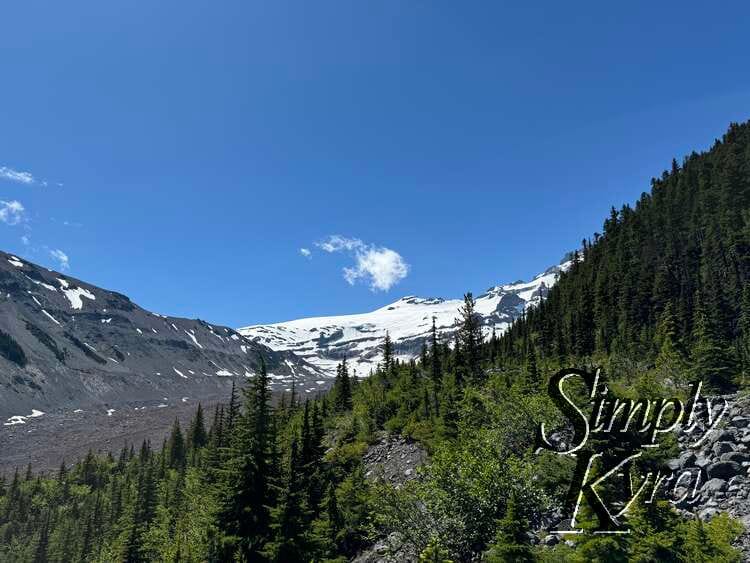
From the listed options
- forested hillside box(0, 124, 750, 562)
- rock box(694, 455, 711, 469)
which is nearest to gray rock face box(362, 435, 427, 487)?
forested hillside box(0, 124, 750, 562)

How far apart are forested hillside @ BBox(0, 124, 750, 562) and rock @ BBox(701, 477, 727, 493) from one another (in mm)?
3150

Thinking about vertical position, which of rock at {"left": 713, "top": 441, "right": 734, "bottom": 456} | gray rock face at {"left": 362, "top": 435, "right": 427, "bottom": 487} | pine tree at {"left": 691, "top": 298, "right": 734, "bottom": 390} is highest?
pine tree at {"left": 691, "top": 298, "right": 734, "bottom": 390}

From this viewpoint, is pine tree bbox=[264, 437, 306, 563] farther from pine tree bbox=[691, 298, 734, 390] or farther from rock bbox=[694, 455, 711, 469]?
pine tree bbox=[691, 298, 734, 390]

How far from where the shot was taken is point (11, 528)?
127 metres

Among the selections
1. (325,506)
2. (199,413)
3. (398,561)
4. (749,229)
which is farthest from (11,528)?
(749,229)

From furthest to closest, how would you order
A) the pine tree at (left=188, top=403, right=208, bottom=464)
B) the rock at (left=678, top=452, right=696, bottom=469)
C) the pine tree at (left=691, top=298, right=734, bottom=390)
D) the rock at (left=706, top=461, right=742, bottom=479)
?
the pine tree at (left=188, top=403, right=208, bottom=464) < the pine tree at (left=691, top=298, right=734, bottom=390) < the rock at (left=678, top=452, right=696, bottom=469) < the rock at (left=706, top=461, right=742, bottom=479)

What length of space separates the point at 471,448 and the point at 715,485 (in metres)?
19.6

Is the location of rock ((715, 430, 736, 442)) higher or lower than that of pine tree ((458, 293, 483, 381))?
lower

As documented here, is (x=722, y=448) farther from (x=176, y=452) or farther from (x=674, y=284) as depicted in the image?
(x=176, y=452)

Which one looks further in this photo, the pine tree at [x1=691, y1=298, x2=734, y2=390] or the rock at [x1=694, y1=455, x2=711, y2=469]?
the pine tree at [x1=691, y1=298, x2=734, y2=390]

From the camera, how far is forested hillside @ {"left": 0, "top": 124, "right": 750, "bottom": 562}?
29016mm

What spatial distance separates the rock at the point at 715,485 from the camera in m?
29.0

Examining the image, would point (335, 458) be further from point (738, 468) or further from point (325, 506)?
point (738, 468)

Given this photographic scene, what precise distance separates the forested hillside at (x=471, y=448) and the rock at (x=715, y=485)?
3.15 meters
